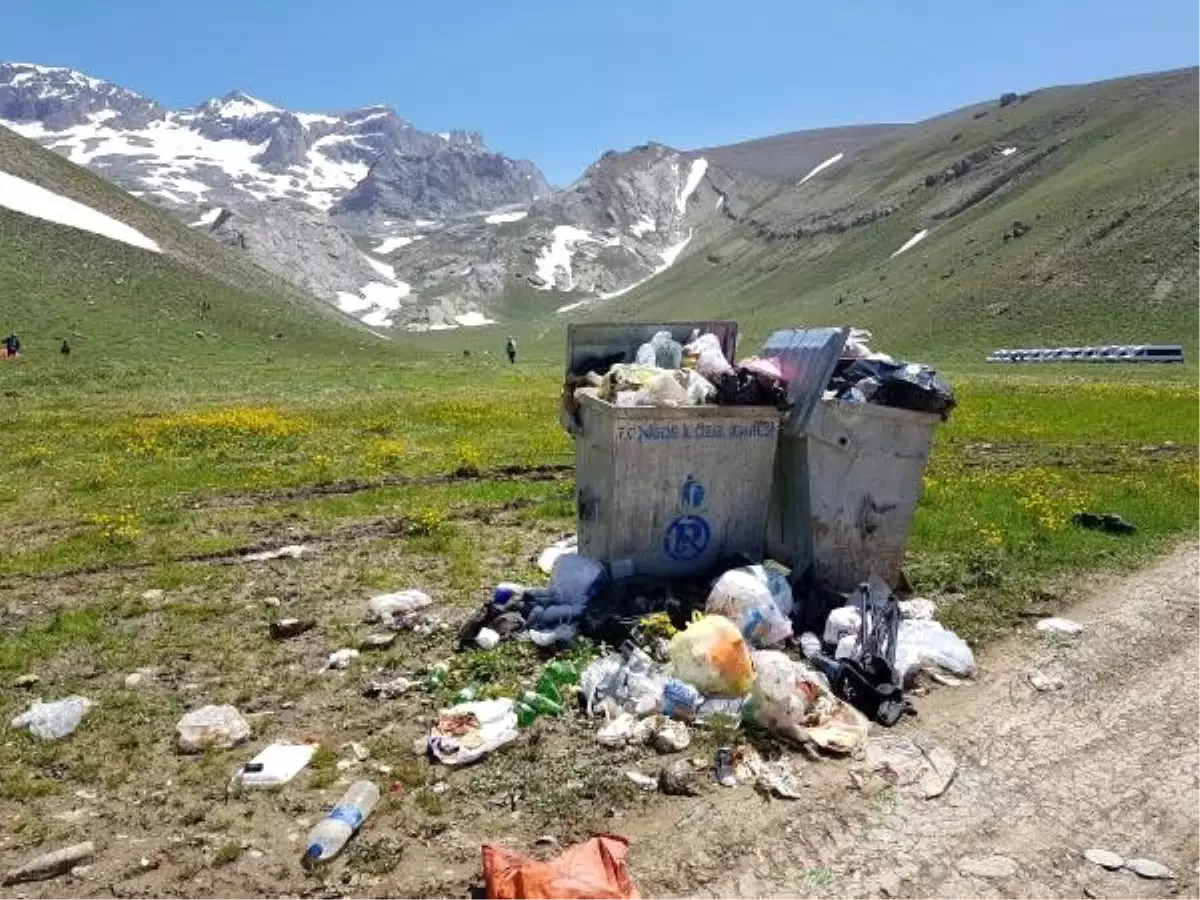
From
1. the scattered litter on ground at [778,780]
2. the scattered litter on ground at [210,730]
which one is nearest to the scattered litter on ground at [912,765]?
the scattered litter on ground at [778,780]

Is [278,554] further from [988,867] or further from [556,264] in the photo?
[556,264]

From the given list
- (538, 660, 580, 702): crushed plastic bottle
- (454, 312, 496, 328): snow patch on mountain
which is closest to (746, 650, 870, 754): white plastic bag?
(538, 660, 580, 702): crushed plastic bottle

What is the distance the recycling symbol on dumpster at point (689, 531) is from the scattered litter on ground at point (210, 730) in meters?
3.58

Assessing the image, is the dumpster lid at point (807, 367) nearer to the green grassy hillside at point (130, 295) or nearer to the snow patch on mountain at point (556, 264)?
the green grassy hillside at point (130, 295)

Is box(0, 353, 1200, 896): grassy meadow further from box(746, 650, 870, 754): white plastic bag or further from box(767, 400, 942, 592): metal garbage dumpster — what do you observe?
box(767, 400, 942, 592): metal garbage dumpster

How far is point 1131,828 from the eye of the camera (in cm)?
504

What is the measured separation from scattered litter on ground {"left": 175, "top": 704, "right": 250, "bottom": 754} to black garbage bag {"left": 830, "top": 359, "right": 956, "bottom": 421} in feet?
17.1

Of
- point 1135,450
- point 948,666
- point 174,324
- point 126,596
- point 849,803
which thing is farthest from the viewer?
point 174,324

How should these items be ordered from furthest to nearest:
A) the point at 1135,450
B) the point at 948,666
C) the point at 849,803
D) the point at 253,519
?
the point at 1135,450, the point at 253,519, the point at 948,666, the point at 849,803

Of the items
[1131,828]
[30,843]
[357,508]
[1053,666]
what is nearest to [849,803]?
[1131,828]

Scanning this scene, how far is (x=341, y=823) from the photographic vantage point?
16.3 feet

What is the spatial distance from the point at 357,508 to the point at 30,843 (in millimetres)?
8179

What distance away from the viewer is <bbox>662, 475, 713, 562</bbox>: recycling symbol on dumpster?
26.1 ft

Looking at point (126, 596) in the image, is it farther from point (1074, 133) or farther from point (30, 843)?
point (1074, 133)
